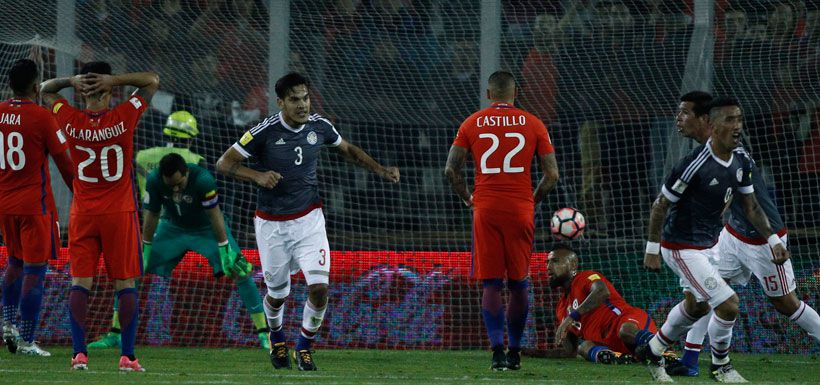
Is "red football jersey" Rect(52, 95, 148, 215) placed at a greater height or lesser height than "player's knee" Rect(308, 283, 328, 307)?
greater

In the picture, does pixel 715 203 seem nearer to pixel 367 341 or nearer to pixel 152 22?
pixel 367 341

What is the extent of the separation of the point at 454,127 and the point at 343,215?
1432mm

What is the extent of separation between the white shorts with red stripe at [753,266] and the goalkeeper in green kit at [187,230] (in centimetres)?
396

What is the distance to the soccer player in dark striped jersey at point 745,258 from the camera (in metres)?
8.86

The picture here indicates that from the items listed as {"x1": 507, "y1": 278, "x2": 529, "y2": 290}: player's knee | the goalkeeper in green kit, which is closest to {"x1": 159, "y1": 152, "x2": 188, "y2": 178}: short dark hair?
the goalkeeper in green kit

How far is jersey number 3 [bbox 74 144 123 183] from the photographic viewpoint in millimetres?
8320

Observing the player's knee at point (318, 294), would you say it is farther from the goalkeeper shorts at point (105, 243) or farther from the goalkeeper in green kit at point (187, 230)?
the goalkeeper in green kit at point (187, 230)

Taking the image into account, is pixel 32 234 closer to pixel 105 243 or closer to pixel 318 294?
pixel 105 243

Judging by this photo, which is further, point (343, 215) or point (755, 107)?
point (343, 215)

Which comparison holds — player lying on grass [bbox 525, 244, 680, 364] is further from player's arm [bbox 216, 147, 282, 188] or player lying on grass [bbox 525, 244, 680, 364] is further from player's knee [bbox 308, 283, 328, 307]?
player's arm [bbox 216, 147, 282, 188]

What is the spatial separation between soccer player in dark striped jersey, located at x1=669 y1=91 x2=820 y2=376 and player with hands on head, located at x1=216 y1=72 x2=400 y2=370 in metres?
2.09

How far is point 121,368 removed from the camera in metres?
8.45

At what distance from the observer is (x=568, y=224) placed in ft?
38.6

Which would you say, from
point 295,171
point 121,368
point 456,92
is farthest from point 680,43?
point 121,368
